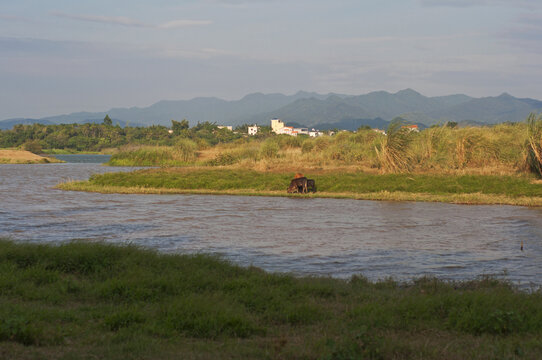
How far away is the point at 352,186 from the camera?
26891 millimetres

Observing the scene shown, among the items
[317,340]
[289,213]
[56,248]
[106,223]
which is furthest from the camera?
[289,213]

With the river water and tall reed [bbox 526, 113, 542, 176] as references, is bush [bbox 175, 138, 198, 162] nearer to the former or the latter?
the river water

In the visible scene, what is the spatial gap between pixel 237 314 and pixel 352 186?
21.0 meters

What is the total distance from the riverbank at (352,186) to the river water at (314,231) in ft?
4.52

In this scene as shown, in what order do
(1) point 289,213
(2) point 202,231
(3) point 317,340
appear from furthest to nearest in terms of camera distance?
(1) point 289,213 < (2) point 202,231 < (3) point 317,340

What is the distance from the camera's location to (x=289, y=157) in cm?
4044

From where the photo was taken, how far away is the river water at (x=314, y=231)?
37.2ft

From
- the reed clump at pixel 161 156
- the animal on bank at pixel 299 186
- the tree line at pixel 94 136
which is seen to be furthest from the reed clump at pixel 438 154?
the tree line at pixel 94 136

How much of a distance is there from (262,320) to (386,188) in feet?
66.1

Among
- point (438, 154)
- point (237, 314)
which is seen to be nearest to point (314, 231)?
point (237, 314)

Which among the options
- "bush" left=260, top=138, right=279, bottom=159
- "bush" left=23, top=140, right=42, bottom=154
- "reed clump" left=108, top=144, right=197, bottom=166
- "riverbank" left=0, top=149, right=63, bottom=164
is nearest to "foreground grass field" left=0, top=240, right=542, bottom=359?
"bush" left=260, top=138, right=279, bottom=159

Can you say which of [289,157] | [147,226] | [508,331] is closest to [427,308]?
[508,331]

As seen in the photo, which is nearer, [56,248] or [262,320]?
[262,320]

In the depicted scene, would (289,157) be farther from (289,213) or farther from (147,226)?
(147,226)
